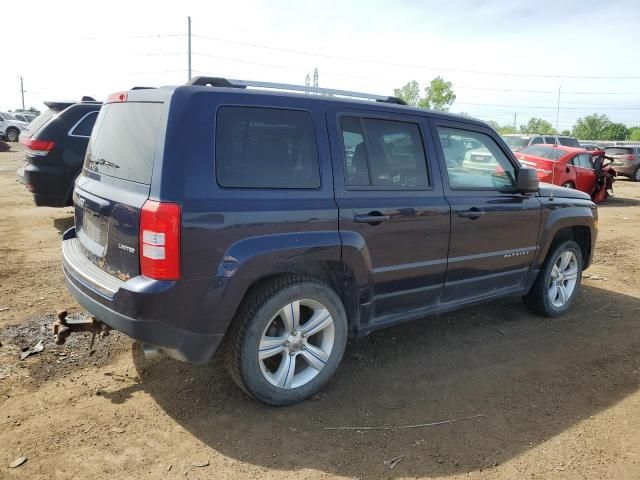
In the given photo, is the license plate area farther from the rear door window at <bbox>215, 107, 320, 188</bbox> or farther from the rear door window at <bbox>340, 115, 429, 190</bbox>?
the rear door window at <bbox>340, 115, 429, 190</bbox>

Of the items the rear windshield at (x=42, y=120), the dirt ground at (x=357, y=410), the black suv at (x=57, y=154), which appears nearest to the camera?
the dirt ground at (x=357, y=410)

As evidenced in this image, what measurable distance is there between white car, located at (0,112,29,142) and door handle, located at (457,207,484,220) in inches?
1275

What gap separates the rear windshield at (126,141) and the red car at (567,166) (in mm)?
11610

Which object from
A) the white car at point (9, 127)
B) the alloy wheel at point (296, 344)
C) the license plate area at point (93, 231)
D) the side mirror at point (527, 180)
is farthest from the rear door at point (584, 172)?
the white car at point (9, 127)

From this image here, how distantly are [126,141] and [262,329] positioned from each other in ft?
4.61

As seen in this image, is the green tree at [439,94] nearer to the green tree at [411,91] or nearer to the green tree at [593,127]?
the green tree at [411,91]

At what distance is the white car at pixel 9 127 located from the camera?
29812mm

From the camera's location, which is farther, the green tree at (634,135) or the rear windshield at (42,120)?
the green tree at (634,135)

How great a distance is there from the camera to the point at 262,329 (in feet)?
9.75

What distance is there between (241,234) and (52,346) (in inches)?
81.9

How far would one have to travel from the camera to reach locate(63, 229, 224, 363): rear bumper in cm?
264

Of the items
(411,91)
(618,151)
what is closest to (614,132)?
(411,91)

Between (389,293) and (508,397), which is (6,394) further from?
(508,397)

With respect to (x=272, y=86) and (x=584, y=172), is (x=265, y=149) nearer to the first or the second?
(x=272, y=86)
